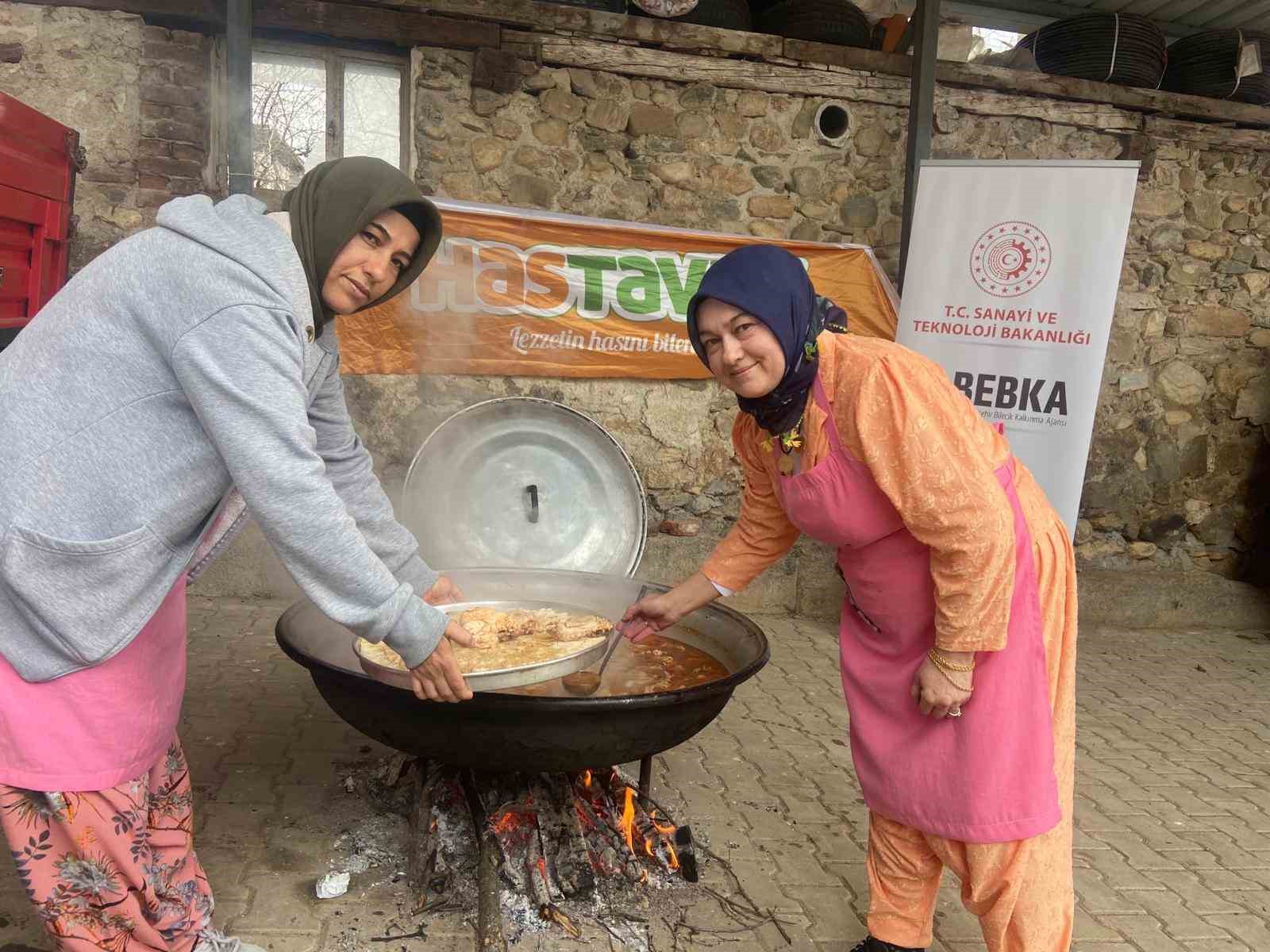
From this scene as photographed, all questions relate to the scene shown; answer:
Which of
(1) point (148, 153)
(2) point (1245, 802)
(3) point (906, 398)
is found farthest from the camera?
(1) point (148, 153)

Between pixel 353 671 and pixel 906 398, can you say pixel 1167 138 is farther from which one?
pixel 353 671

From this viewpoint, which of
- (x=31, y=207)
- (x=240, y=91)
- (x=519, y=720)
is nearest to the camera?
(x=519, y=720)

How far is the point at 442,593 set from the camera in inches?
118

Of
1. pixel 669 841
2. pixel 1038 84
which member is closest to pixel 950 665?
pixel 669 841

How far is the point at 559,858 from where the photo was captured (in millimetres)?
3039

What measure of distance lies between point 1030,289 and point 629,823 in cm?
406

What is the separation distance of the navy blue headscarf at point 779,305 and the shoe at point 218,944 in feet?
6.36

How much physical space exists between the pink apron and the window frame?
179 inches

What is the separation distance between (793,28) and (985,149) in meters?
1.71

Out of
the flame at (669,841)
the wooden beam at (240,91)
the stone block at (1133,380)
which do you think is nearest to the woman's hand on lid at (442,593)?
the flame at (669,841)

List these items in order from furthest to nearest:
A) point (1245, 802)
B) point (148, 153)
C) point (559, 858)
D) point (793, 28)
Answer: point (793, 28)
point (148, 153)
point (1245, 802)
point (559, 858)

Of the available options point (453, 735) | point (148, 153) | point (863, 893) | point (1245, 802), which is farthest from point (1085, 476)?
point (148, 153)

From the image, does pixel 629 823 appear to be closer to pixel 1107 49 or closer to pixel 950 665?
pixel 950 665

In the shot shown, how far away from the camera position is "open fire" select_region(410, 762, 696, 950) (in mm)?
2873
